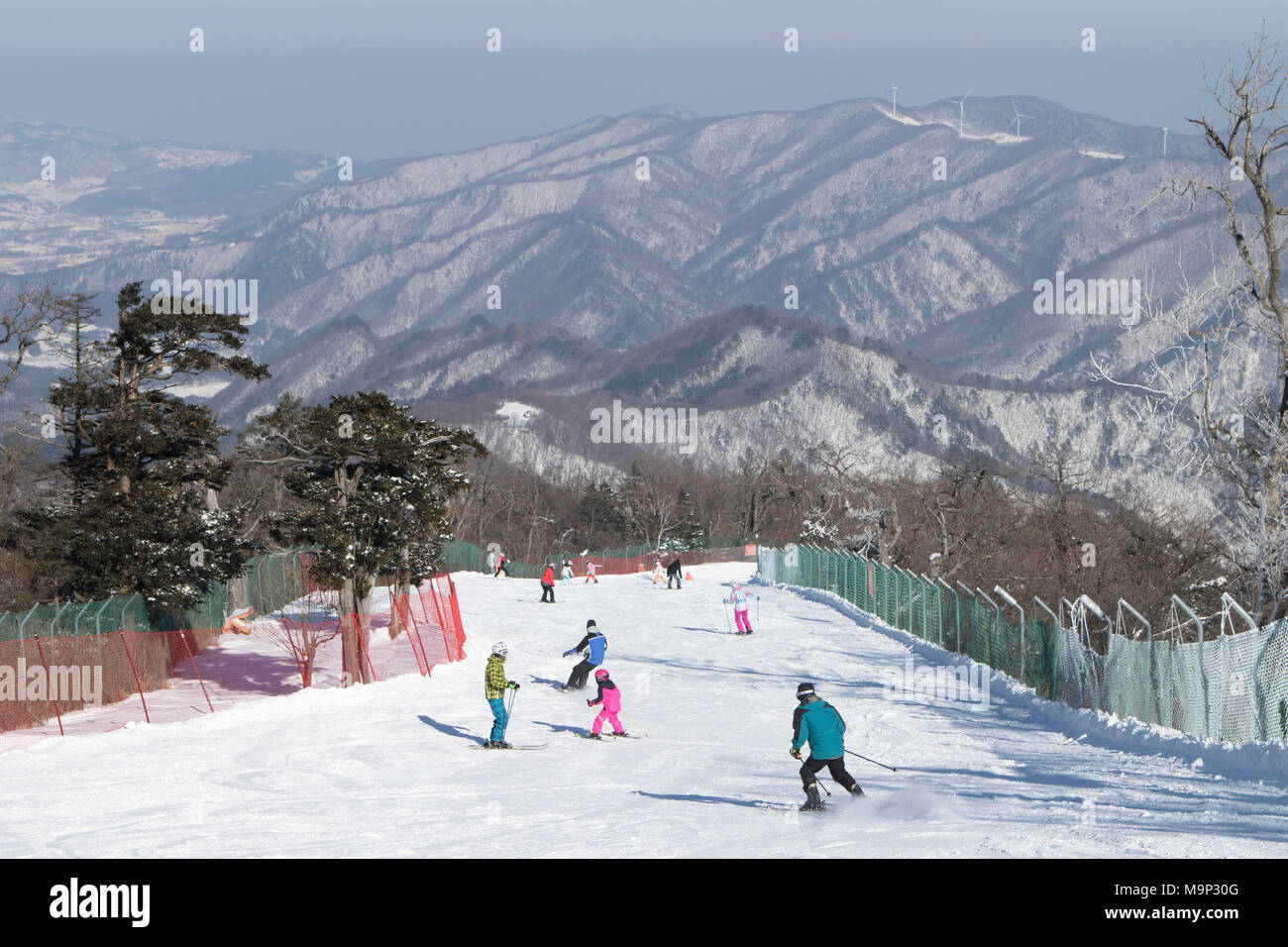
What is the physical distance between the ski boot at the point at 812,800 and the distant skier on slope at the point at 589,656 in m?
11.4

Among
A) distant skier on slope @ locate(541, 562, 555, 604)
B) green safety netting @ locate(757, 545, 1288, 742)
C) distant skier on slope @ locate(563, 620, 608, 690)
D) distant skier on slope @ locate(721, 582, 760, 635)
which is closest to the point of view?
green safety netting @ locate(757, 545, 1288, 742)

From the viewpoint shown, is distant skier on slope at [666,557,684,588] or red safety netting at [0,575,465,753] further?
distant skier on slope at [666,557,684,588]

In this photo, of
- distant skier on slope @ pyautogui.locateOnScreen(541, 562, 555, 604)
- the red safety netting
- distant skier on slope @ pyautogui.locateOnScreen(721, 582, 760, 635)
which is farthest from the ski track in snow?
distant skier on slope @ pyautogui.locateOnScreen(541, 562, 555, 604)

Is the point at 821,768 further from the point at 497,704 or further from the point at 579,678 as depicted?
the point at 579,678

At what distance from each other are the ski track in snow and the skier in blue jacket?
0.42 meters

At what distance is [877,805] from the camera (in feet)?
48.7

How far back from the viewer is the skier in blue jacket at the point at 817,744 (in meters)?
14.6

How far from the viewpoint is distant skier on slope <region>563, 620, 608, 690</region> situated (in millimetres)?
26125

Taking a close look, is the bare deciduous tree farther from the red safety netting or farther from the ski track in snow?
the red safety netting

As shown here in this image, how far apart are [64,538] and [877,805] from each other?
77.4 feet

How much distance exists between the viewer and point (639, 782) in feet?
58.2

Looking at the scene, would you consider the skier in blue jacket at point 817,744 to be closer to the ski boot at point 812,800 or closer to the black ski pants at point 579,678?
the ski boot at point 812,800
